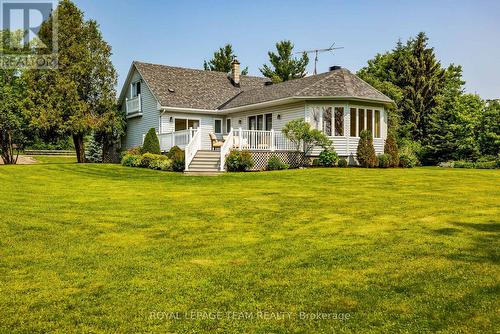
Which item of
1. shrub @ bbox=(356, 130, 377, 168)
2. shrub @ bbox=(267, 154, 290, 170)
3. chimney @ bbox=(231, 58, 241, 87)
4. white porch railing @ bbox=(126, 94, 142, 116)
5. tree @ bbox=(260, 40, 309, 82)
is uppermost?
tree @ bbox=(260, 40, 309, 82)

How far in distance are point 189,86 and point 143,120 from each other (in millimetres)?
4079

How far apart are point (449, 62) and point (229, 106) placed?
119 ft

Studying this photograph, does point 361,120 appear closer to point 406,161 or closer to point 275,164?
point 406,161

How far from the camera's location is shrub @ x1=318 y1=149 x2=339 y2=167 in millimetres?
23969

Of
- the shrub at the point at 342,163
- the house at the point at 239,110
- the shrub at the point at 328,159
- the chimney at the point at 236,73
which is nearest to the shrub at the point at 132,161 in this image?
the house at the point at 239,110

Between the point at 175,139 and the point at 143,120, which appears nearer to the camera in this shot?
the point at 175,139

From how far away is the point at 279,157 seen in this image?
24.2 metres

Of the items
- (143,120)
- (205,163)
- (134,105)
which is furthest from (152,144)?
(134,105)

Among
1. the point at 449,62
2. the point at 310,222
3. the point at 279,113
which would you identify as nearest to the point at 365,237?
the point at 310,222

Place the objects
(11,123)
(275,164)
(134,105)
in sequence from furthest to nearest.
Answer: (134,105) < (11,123) < (275,164)

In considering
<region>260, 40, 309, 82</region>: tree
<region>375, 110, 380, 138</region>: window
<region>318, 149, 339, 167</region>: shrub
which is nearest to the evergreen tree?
<region>318, 149, 339, 167</region>: shrub

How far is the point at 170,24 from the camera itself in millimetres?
25359

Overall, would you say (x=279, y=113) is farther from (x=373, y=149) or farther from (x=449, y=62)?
(x=449, y=62)

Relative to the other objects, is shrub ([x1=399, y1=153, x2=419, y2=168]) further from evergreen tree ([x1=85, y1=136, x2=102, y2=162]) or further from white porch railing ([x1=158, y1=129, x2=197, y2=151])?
evergreen tree ([x1=85, y1=136, x2=102, y2=162])
